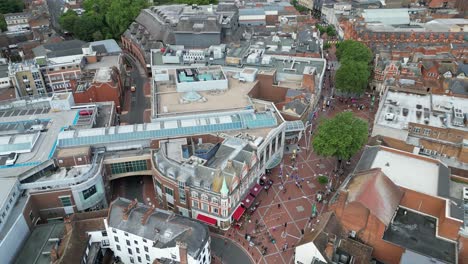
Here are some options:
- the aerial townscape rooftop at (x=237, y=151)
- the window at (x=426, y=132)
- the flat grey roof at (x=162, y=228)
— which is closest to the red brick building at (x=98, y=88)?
the aerial townscape rooftop at (x=237, y=151)

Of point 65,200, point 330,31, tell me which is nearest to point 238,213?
point 65,200

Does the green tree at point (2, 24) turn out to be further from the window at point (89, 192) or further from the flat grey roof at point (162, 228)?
the flat grey roof at point (162, 228)

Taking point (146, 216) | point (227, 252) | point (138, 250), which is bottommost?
point (227, 252)

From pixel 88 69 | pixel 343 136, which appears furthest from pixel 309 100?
pixel 88 69

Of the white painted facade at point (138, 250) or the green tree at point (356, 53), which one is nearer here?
the white painted facade at point (138, 250)

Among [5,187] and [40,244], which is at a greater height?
[5,187]

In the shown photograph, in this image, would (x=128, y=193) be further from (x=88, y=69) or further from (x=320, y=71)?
(x=320, y=71)

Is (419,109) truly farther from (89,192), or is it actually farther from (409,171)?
(89,192)
